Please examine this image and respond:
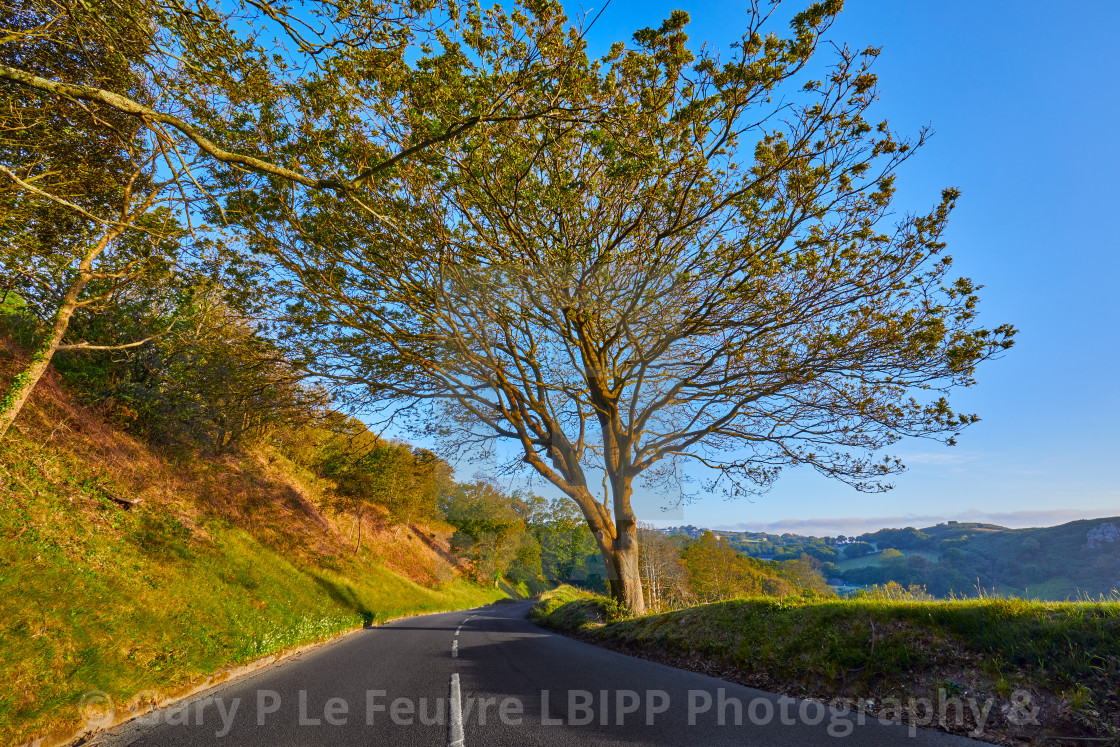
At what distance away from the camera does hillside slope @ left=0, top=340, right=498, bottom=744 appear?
16.7ft

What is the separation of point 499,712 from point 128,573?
7801 mm

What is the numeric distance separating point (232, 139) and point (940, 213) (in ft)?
44.8

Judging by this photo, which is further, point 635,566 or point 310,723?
point 635,566

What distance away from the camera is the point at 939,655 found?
5.16 meters

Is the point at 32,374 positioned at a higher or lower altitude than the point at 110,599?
higher

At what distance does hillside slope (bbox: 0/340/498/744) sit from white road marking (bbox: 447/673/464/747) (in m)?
3.73

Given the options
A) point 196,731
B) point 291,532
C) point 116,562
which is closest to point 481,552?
point 291,532

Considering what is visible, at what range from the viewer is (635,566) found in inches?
528

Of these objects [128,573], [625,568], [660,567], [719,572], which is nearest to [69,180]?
[128,573]

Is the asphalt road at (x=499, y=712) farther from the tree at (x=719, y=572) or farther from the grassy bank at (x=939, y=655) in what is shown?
the tree at (x=719, y=572)

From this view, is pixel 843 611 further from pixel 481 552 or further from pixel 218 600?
pixel 481 552

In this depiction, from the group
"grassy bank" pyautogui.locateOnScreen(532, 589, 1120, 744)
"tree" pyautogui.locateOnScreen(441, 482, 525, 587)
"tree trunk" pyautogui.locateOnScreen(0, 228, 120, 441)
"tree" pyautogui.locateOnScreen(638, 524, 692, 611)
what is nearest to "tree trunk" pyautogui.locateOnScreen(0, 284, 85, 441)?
"tree trunk" pyautogui.locateOnScreen(0, 228, 120, 441)

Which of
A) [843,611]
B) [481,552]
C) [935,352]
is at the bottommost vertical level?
[481,552]

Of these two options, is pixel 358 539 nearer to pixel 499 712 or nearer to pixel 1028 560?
pixel 499 712
